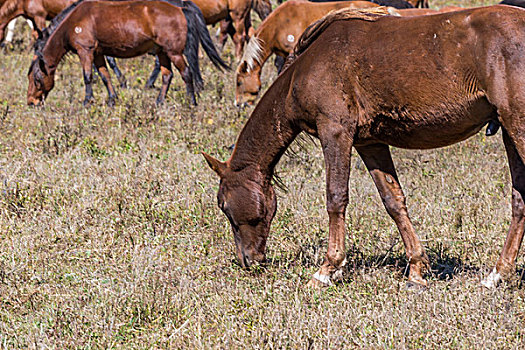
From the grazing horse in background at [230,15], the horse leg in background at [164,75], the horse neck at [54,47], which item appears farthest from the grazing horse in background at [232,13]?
the horse neck at [54,47]

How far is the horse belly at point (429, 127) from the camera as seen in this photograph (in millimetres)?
4055

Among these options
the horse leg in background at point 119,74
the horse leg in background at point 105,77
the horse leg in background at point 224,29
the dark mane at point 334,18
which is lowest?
the horse leg in background at point 224,29

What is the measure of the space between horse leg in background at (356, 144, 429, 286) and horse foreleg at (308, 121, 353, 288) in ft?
1.46

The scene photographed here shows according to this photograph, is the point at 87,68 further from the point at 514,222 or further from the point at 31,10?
the point at 514,222

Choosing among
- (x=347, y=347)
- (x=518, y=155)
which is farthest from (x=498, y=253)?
(x=347, y=347)

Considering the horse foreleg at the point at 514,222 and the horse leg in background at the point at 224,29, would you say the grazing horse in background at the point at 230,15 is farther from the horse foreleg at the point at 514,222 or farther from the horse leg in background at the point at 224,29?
the horse foreleg at the point at 514,222

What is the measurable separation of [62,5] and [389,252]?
40.0 feet

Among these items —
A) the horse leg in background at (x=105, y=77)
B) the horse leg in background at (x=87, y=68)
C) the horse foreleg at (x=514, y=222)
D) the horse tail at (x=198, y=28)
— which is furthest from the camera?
the horse tail at (x=198, y=28)

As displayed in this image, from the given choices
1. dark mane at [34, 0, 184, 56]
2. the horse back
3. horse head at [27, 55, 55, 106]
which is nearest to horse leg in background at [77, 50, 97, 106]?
horse head at [27, 55, 55, 106]

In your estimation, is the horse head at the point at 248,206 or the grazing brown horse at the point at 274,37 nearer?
the horse head at the point at 248,206

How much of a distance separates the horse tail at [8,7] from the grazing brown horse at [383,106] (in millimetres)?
11686

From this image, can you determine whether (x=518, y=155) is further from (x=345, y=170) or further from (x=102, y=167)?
(x=102, y=167)

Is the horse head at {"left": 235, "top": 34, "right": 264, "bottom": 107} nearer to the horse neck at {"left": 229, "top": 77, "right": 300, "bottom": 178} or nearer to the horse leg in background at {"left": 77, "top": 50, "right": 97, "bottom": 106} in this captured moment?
the horse leg in background at {"left": 77, "top": 50, "right": 97, "bottom": 106}

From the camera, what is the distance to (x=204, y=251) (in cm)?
532
